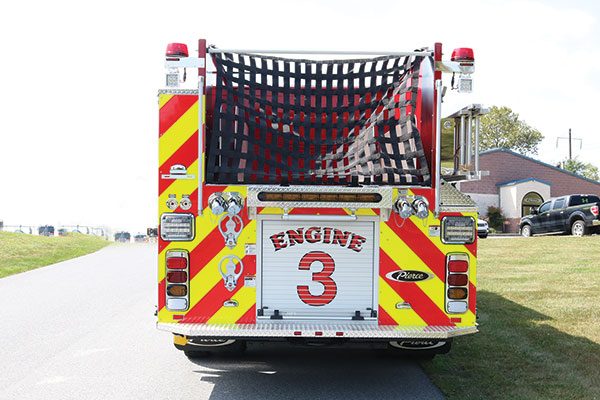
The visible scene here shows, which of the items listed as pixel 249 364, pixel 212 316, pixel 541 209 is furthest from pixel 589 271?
pixel 541 209

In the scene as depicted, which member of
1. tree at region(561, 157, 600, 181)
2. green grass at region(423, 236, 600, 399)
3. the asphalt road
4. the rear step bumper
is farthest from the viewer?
tree at region(561, 157, 600, 181)

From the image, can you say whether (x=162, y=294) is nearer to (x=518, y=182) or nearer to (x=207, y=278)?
(x=207, y=278)

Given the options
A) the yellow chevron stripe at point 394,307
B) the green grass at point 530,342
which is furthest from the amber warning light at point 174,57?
the green grass at point 530,342

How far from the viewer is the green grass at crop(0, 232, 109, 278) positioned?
20.6m

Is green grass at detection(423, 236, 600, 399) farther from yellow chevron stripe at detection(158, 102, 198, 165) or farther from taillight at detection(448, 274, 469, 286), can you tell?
yellow chevron stripe at detection(158, 102, 198, 165)

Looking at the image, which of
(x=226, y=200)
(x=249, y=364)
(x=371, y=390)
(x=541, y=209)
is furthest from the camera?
(x=541, y=209)

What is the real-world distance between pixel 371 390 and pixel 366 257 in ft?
4.08

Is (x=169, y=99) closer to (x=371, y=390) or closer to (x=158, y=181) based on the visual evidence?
(x=158, y=181)

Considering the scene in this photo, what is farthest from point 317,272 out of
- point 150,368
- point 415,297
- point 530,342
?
point 530,342

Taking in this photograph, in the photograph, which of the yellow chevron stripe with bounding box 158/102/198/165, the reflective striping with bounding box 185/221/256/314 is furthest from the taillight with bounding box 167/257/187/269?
the yellow chevron stripe with bounding box 158/102/198/165

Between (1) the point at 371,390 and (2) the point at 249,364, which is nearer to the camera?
(1) the point at 371,390

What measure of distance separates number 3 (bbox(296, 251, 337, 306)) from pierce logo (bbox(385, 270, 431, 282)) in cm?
47

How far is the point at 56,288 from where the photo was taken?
14.3 metres

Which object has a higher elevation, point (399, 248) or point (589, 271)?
point (399, 248)
